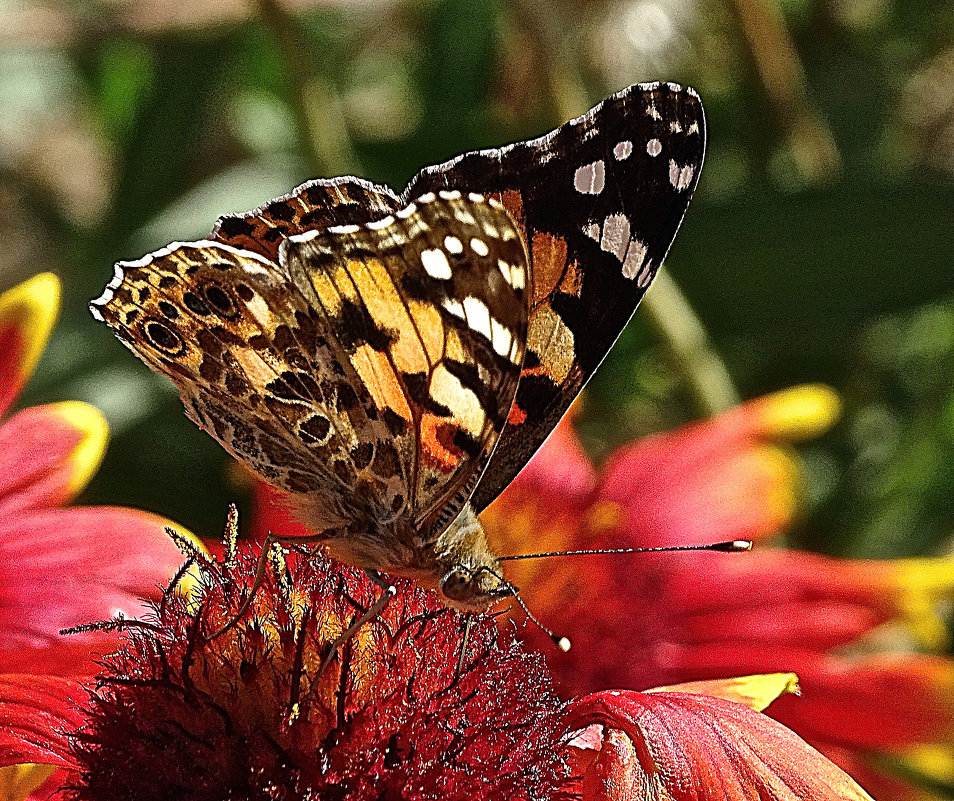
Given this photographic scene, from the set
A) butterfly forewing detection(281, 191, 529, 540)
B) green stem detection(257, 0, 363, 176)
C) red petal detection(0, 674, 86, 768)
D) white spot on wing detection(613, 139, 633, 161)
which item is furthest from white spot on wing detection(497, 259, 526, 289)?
green stem detection(257, 0, 363, 176)

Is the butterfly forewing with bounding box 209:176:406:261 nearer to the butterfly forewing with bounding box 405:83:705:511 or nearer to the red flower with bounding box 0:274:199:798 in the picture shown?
the butterfly forewing with bounding box 405:83:705:511

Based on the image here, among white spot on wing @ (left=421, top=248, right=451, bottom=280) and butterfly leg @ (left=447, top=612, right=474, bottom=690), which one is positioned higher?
white spot on wing @ (left=421, top=248, right=451, bottom=280)

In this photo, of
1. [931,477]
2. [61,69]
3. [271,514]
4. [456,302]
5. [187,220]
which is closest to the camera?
[456,302]

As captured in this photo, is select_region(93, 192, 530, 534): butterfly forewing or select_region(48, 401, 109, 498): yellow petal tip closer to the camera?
select_region(93, 192, 530, 534): butterfly forewing

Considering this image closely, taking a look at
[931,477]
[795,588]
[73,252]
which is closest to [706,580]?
[795,588]

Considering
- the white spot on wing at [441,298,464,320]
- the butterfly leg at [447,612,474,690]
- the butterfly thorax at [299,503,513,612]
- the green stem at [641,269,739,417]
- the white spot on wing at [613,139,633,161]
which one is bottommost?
the butterfly leg at [447,612,474,690]

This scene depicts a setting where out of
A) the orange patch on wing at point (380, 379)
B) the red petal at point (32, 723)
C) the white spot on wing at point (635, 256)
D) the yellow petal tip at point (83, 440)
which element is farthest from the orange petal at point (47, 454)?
the white spot on wing at point (635, 256)

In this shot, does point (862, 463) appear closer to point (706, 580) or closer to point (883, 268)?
point (883, 268)
